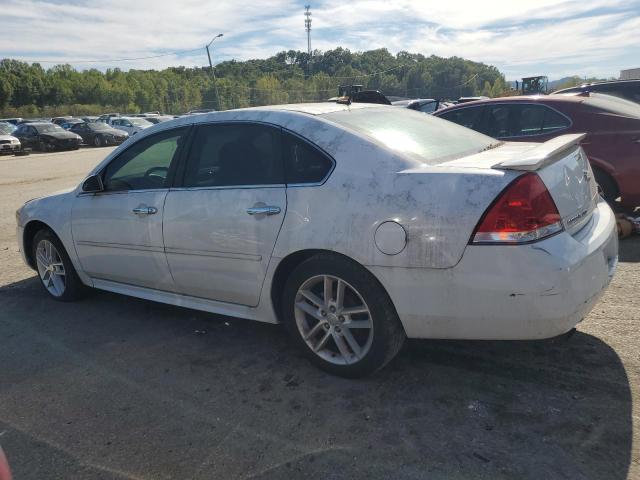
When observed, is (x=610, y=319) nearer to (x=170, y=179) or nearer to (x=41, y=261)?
(x=170, y=179)

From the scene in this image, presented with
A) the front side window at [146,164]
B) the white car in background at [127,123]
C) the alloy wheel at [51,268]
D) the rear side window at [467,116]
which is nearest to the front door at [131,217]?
the front side window at [146,164]

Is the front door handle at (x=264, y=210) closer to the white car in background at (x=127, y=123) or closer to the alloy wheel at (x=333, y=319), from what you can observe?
the alloy wheel at (x=333, y=319)

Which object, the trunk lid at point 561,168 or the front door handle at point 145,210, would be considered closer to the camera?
the trunk lid at point 561,168

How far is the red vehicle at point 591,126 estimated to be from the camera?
5652 mm

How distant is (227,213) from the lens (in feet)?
11.1

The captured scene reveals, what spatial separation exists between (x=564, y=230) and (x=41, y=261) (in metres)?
4.42

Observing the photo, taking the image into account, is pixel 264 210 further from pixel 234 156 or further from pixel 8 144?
pixel 8 144

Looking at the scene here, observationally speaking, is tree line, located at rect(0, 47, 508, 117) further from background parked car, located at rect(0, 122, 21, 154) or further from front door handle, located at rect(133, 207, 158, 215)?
front door handle, located at rect(133, 207, 158, 215)

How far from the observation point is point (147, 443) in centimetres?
267

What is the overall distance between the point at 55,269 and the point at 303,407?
3053mm

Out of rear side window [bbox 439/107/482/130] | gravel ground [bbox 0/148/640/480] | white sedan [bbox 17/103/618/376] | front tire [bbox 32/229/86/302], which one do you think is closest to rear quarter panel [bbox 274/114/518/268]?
white sedan [bbox 17/103/618/376]

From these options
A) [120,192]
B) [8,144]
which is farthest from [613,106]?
[8,144]

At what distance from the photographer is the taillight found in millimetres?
2551

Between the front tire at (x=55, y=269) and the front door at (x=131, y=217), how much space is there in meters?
0.32
